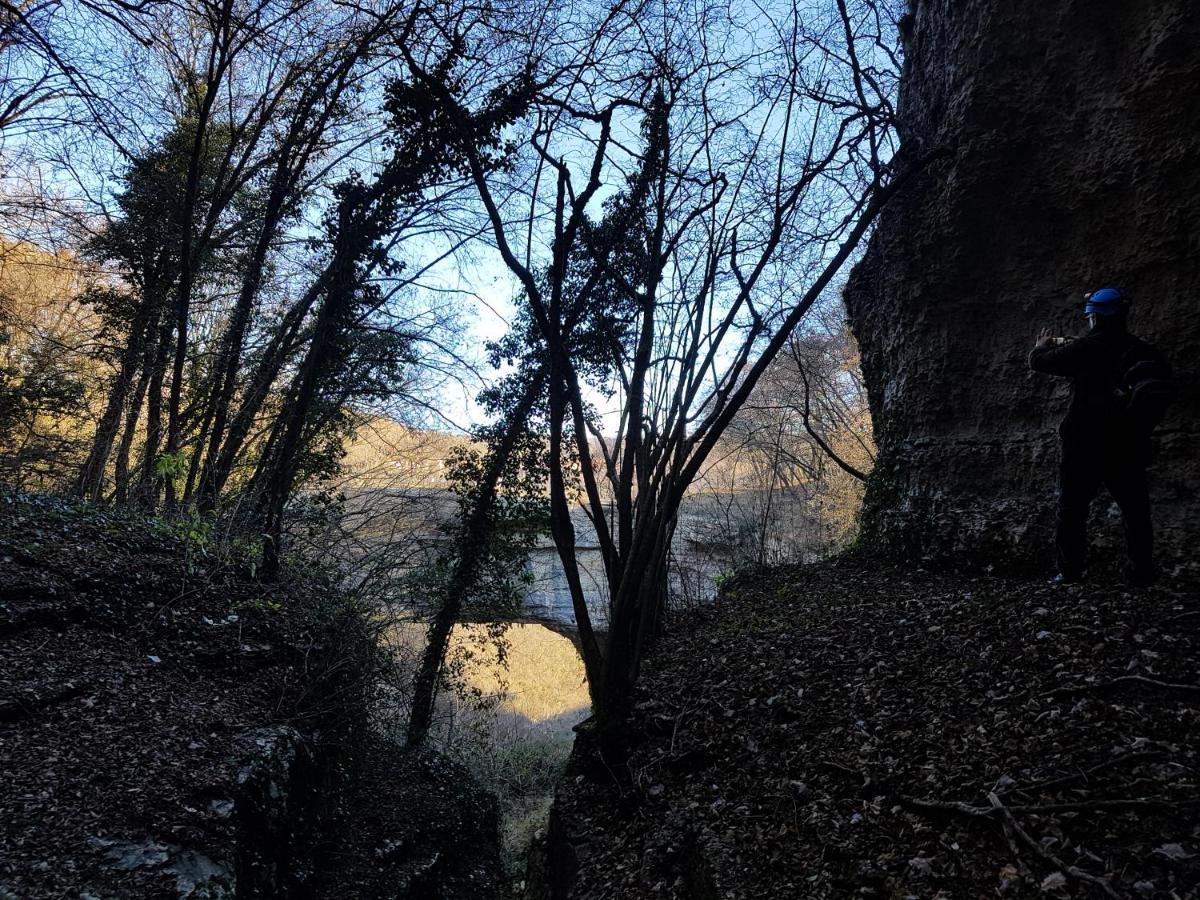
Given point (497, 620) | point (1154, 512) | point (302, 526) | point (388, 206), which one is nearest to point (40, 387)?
point (302, 526)

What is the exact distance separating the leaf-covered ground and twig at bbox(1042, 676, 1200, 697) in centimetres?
324

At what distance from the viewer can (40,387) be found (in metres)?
6.07

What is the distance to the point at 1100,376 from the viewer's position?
348 centimetres

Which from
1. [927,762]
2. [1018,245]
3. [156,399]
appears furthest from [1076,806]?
[156,399]

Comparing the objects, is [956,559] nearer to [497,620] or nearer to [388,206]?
[497,620]

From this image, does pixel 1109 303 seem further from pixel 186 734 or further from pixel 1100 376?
pixel 186 734

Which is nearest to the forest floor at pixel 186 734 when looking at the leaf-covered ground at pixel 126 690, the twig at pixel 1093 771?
the leaf-covered ground at pixel 126 690

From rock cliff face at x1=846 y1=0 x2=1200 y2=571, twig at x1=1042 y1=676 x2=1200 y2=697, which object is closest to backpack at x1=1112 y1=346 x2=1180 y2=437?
rock cliff face at x1=846 y1=0 x2=1200 y2=571

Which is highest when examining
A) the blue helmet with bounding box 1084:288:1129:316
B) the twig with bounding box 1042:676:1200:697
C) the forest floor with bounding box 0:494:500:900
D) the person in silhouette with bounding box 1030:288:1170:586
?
the blue helmet with bounding box 1084:288:1129:316

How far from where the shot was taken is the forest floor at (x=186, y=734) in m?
2.27

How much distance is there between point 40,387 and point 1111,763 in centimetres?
810

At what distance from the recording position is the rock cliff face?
3.80m

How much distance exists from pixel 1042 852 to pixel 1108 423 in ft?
8.21

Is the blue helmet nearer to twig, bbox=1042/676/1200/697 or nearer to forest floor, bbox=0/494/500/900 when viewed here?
twig, bbox=1042/676/1200/697
